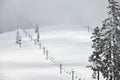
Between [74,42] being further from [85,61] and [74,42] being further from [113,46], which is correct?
[113,46]

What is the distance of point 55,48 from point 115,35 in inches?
4546

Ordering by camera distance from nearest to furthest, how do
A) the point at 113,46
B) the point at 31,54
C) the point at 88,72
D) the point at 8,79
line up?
the point at 113,46 < the point at 8,79 < the point at 88,72 < the point at 31,54

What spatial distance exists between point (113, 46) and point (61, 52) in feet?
331

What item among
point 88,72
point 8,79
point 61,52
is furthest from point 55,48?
point 8,79

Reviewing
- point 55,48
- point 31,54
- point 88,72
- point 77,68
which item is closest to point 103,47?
point 88,72

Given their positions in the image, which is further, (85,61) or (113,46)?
(85,61)

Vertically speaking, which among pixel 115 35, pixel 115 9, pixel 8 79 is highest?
pixel 115 9

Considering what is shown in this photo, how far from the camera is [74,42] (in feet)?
604

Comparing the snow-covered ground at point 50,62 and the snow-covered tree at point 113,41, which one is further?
the snow-covered ground at point 50,62

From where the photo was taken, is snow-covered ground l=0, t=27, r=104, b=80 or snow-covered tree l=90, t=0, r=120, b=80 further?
snow-covered ground l=0, t=27, r=104, b=80

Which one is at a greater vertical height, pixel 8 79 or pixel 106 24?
pixel 106 24

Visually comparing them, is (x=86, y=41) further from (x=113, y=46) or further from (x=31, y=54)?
(x=113, y=46)

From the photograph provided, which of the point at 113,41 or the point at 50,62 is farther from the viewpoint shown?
the point at 50,62

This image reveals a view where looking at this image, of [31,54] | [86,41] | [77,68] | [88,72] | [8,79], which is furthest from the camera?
[86,41]
